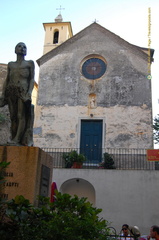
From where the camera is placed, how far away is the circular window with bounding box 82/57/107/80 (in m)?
18.2

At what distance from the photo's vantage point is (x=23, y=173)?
16.8 feet

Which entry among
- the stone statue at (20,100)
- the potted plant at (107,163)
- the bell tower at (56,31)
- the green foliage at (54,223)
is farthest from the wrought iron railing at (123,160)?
the bell tower at (56,31)

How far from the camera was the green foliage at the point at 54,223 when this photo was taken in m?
3.65

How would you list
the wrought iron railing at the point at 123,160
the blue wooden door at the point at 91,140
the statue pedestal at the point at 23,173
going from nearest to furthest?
the statue pedestal at the point at 23,173 → the wrought iron railing at the point at 123,160 → the blue wooden door at the point at 91,140

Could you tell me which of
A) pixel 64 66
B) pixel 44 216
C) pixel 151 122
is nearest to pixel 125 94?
pixel 151 122

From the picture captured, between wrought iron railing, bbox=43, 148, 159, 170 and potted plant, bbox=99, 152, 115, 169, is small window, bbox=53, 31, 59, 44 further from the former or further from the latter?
potted plant, bbox=99, 152, 115, 169

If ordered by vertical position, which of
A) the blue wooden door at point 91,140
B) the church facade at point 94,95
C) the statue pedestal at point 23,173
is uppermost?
the church facade at point 94,95

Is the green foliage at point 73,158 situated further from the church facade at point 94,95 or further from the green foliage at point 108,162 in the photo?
the church facade at point 94,95

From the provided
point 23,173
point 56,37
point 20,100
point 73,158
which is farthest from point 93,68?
point 56,37

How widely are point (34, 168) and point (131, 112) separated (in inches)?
486

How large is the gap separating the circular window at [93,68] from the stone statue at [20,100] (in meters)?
12.3

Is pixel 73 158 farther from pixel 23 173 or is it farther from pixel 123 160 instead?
pixel 23 173

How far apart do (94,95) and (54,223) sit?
14.2m

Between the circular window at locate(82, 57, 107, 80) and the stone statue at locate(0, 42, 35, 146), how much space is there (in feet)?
40.4
